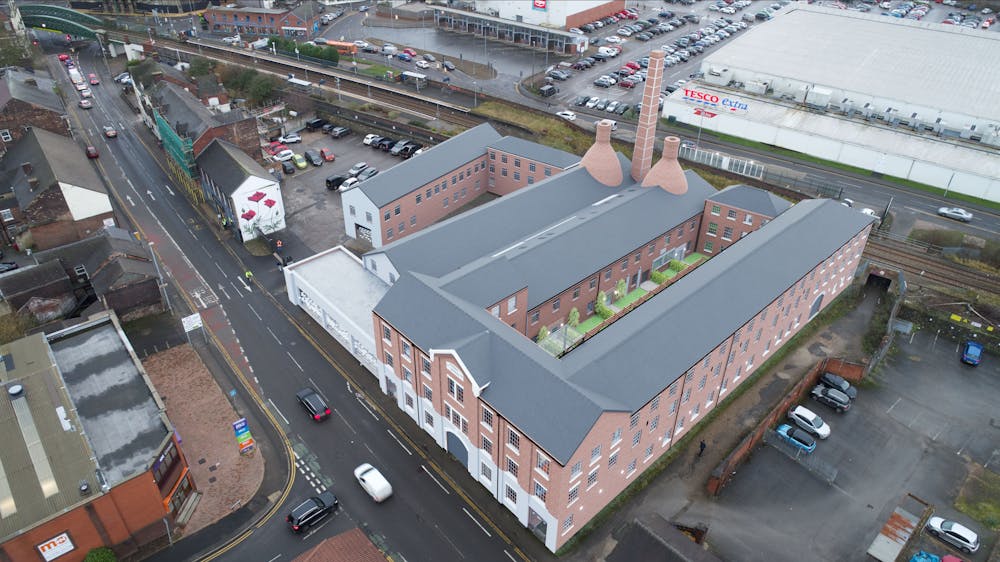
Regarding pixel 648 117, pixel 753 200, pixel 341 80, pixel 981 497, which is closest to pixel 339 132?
pixel 341 80

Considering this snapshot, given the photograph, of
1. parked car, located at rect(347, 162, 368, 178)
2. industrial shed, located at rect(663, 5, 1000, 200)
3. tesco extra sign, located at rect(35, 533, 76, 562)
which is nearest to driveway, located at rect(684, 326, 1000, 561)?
industrial shed, located at rect(663, 5, 1000, 200)

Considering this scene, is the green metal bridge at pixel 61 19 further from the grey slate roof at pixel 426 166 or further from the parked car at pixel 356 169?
the grey slate roof at pixel 426 166

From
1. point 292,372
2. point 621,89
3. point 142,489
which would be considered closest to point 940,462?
point 292,372

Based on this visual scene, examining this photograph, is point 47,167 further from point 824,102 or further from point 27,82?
point 824,102

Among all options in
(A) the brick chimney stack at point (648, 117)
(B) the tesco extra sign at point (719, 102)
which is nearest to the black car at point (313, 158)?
(A) the brick chimney stack at point (648, 117)

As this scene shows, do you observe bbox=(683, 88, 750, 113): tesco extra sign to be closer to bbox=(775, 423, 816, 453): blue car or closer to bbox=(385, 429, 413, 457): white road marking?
bbox=(775, 423, 816, 453): blue car

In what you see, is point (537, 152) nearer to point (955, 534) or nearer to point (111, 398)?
point (111, 398)
